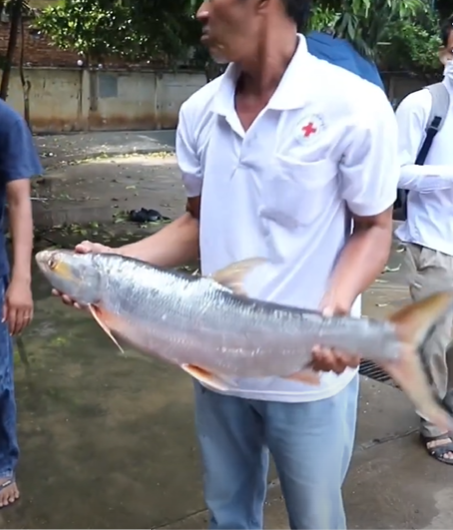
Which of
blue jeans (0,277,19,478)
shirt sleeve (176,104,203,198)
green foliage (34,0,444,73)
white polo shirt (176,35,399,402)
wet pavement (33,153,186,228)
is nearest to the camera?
white polo shirt (176,35,399,402)

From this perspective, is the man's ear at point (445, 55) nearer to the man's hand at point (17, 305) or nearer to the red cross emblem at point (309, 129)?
the red cross emblem at point (309, 129)

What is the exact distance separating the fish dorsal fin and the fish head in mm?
265

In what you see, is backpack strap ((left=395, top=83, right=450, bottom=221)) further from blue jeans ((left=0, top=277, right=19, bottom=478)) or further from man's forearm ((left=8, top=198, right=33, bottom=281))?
blue jeans ((left=0, top=277, right=19, bottom=478))

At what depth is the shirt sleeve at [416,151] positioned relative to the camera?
3186 mm

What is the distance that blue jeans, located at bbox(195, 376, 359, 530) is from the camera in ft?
6.01

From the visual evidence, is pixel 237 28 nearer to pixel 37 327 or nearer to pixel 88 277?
pixel 88 277

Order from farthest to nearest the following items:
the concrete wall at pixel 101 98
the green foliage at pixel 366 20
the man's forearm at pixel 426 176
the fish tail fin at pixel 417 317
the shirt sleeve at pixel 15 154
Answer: the concrete wall at pixel 101 98, the green foliage at pixel 366 20, the man's forearm at pixel 426 176, the shirt sleeve at pixel 15 154, the fish tail fin at pixel 417 317

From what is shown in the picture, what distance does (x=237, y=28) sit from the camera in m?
1.72

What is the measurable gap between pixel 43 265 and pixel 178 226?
0.47 metres

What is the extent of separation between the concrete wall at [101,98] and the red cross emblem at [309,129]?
739 inches

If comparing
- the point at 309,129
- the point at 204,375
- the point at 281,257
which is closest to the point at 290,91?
the point at 309,129

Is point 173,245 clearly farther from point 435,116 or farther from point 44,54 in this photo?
point 44,54

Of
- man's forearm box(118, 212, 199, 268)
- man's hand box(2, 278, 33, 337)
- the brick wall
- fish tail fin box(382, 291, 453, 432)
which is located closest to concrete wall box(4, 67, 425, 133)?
the brick wall

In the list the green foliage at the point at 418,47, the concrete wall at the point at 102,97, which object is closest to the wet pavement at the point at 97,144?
the concrete wall at the point at 102,97
